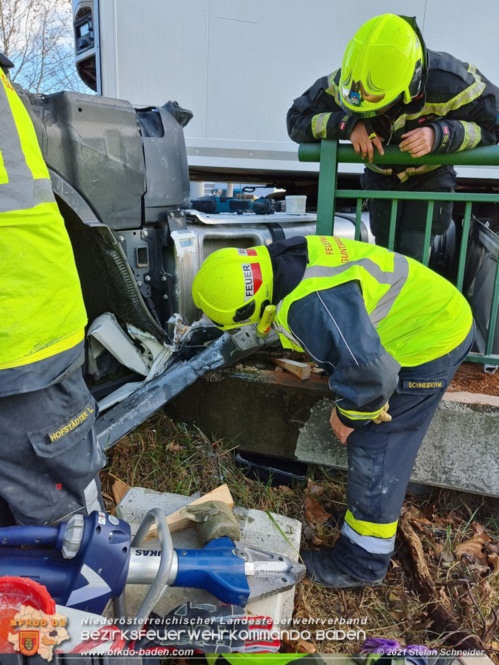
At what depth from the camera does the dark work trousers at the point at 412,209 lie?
10.4 feet

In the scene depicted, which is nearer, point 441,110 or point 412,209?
point 441,110

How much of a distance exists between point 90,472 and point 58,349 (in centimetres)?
47

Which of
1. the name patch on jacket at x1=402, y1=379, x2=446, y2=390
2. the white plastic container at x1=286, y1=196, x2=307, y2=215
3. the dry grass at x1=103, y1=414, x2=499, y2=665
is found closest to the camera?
the dry grass at x1=103, y1=414, x2=499, y2=665

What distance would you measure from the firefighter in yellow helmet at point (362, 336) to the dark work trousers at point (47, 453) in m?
0.71

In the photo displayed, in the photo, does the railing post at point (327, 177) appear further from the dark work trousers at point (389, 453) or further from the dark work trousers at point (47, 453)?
the dark work trousers at point (47, 453)

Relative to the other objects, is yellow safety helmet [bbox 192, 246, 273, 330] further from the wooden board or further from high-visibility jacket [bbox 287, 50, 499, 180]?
high-visibility jacket [bbox 287, 50, 499, 180]

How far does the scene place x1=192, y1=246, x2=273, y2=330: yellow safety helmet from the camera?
7.06 ft

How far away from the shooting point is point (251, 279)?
85.1 inches

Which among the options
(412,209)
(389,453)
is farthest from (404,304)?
(412,209)

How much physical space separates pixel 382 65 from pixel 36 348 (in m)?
2.02

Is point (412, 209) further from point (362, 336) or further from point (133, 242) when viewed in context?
point (133, 242)

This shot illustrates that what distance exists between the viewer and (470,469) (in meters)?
2.75

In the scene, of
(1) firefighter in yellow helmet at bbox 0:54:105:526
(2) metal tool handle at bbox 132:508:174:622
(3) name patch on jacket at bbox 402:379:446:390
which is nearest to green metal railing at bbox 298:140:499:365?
(3) name patch on jacket at bbox 402:379:446:390

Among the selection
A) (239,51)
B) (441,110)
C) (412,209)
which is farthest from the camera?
(239,51)
